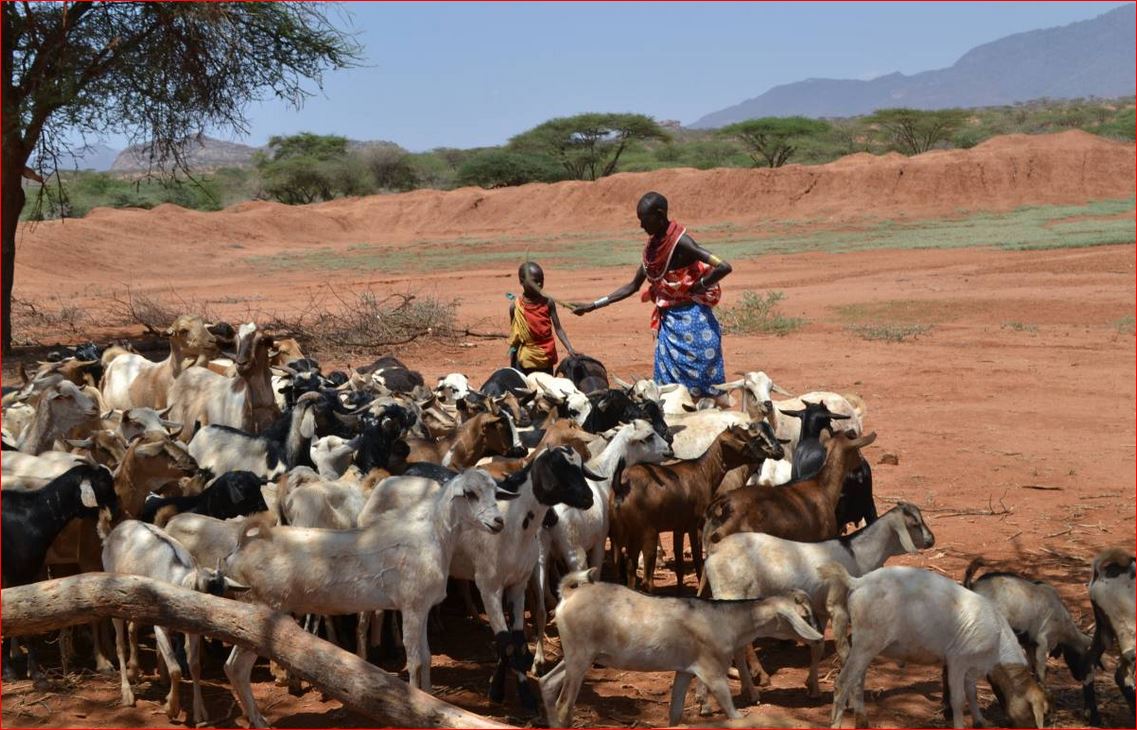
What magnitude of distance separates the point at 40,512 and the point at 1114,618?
16.2 feet

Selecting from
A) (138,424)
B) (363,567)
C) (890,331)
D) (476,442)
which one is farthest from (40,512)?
(890,331)

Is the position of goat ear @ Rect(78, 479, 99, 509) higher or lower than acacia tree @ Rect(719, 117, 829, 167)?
lower

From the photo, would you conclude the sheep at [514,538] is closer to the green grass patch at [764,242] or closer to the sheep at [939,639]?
the sheep at [939,639]

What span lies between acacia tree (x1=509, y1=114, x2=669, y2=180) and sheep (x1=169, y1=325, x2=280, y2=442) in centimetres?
5191

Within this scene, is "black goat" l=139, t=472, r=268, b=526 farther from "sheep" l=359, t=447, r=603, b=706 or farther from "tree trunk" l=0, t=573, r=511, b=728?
"tree trunk" l=0, t=573, r=511, b=728

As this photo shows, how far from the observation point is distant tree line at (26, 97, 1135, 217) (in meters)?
57.2

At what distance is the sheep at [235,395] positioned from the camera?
865cm

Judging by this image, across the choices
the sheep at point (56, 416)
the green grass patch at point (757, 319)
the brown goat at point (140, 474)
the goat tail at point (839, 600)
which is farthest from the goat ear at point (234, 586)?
the green grass patch at point (757, 319)

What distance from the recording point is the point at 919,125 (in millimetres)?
59500

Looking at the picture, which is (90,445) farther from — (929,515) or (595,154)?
(595,154)

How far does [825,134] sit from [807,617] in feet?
194

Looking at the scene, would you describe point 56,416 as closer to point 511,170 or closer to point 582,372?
point 582,372

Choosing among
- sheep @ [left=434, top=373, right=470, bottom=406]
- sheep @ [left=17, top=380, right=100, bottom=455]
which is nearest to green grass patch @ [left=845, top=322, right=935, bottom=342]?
sheep @ [left=434, top=373, right=470, bottom=406]

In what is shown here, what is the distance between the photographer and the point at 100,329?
64.4 feet
